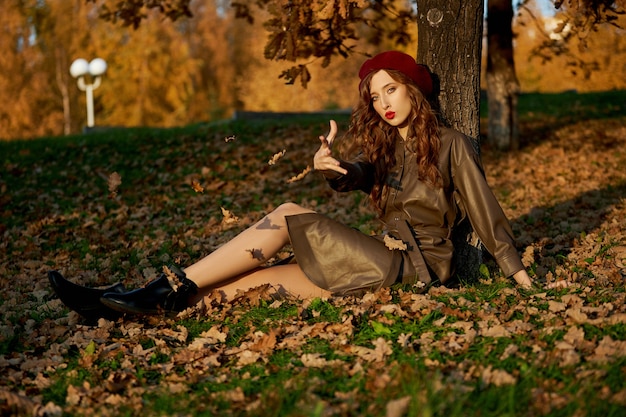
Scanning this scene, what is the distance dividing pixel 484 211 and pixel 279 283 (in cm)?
139

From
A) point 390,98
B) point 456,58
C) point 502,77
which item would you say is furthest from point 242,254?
point 502,77

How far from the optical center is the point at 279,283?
14.7 feet

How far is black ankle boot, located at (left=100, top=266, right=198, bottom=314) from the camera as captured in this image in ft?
13.2

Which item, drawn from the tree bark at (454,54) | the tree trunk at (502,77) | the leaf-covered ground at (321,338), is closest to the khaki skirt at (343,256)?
the leaf-covered ground at (321,338)

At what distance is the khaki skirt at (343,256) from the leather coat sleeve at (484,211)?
0.53 metres

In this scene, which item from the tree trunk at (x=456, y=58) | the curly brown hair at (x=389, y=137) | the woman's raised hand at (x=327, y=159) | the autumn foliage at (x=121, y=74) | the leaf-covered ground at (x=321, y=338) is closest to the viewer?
the leaf-covered ground at (x=321, y=338)

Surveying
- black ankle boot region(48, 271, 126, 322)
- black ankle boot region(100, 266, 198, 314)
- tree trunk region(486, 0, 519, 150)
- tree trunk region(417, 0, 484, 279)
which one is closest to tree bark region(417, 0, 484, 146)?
tree trunk region(417, 0, 484, 279)

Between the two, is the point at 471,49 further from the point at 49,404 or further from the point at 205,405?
the point at 49,404

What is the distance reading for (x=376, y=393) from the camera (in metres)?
2.94

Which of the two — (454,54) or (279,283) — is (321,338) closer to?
(279,283)

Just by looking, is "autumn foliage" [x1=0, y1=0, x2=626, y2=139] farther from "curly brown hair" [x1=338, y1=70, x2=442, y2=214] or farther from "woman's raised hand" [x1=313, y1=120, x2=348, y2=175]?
"woman's raised hand" [x1=313, y1=120, x2=348, y2=175]

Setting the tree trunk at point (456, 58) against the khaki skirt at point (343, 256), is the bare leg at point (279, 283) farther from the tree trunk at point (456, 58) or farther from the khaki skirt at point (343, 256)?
the tree trunk at point (456, 58)

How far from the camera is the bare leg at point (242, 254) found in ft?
14.0

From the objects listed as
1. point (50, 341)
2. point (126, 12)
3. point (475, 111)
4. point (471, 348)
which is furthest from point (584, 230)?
point (126, 12)
